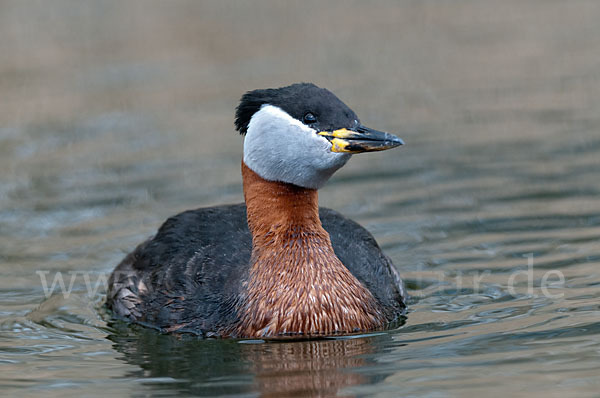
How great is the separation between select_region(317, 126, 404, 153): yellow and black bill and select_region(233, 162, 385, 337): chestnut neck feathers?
0.59 metres

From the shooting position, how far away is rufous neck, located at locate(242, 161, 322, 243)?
8680 millimetres

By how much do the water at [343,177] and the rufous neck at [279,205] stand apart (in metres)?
0.97

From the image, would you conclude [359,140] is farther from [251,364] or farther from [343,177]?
[343,177]

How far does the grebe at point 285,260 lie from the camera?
27.5 feet

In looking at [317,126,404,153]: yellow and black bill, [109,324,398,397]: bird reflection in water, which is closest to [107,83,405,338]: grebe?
[317,126,404,153]: yellow and black bill

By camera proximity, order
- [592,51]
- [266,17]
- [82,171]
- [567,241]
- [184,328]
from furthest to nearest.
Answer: [266,17], [592,51], [82,171], [567,241], [184,328]

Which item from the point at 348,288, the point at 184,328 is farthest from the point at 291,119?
the point at 184,328

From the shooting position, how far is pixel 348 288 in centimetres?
873

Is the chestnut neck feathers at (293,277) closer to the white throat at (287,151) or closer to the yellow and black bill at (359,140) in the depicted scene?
the white throat at (287,151)

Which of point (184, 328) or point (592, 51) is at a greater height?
point (592, 51)

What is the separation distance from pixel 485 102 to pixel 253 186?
7.71 meters

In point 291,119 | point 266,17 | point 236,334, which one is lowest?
point 236,334

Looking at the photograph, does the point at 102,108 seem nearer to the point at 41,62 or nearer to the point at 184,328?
the point at 41,62

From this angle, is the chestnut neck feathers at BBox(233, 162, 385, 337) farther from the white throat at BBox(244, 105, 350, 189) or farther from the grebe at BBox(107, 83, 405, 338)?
the white throat at BBox(244, 105, 350, 189)
